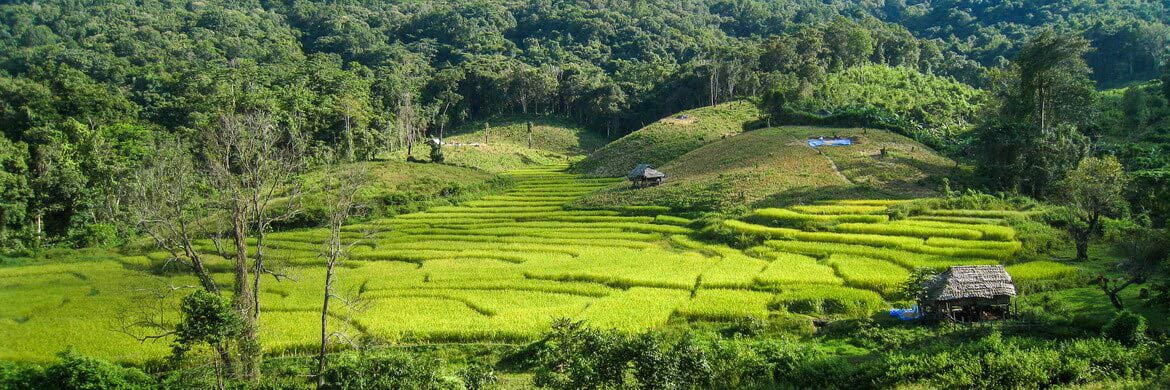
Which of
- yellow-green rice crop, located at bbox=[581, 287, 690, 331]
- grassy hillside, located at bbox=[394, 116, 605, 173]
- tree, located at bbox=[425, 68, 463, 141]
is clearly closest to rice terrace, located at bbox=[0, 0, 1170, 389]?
yellow-green rice crop, located at bbox=[581, 287, 690, 331]

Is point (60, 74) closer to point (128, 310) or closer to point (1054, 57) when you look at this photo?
point (128, 310)

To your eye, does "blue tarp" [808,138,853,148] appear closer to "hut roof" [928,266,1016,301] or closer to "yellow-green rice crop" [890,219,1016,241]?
"yellow-green rice crop" [890,219,1016,241]

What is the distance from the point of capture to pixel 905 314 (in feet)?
77.2

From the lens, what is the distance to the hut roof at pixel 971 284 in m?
22.4

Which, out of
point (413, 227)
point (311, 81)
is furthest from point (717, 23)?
point (413, 227)

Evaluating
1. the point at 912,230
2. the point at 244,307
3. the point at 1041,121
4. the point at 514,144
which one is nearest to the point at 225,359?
Result: the point at 244,307

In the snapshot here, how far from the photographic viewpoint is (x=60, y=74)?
6806cm

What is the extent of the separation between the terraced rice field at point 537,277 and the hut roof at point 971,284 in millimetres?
2616

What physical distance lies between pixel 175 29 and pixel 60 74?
4741 cm

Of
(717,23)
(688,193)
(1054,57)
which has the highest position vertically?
(717,23)

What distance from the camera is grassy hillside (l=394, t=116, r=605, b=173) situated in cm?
6819

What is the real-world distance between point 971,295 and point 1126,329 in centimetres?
425

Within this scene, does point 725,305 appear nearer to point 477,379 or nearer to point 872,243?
point 477,379

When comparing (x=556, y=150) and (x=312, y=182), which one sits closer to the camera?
(x=312, y=182)
